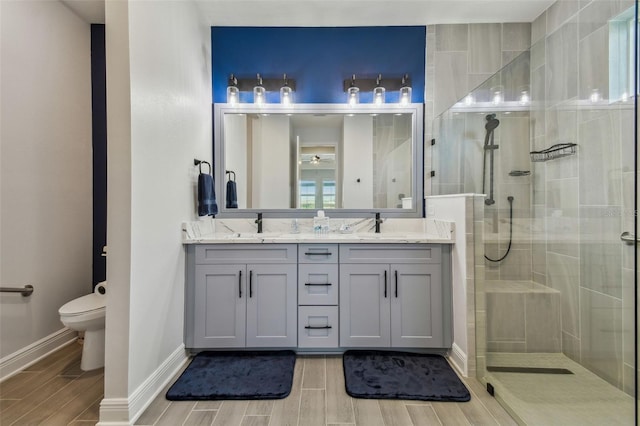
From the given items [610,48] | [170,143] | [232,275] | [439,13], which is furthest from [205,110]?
[610,48]

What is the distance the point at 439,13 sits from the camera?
246 centimetres

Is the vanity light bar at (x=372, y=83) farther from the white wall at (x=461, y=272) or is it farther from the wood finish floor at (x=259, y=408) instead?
the wood finish floor at (x=259, y=408)

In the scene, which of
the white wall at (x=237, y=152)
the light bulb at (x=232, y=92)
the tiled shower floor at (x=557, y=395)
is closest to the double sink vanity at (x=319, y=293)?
the tiled shower floor at (x=557, y=395)

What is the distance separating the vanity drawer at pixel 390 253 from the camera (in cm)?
212

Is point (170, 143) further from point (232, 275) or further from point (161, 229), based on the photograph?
point (232, 275)

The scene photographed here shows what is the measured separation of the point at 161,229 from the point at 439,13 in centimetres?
278

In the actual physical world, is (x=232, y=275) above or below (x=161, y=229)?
below

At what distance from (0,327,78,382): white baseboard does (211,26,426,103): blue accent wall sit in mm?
2331

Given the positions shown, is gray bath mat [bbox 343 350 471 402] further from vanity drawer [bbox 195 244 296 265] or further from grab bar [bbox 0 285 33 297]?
grab bar [bbox 0 285 33 297]

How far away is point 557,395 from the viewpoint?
1.56 metres

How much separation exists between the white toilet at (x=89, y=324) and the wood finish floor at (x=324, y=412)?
648 mm

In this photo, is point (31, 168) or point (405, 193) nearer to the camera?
point (31, 168)

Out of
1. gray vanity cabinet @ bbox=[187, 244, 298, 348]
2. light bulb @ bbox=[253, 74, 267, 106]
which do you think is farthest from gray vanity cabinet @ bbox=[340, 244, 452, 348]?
light bulb @ bbox=[253, 74, 267, 106]

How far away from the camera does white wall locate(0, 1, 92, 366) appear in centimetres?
194
